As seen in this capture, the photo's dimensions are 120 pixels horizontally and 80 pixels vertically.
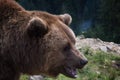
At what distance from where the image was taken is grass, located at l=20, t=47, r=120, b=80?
8.22m

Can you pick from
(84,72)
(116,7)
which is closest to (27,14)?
(84,72)

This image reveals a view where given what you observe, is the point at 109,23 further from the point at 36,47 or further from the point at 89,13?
the point at 36,47

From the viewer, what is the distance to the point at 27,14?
5609 millimetres

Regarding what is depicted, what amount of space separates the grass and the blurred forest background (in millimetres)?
10105

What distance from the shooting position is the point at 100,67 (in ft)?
29.1

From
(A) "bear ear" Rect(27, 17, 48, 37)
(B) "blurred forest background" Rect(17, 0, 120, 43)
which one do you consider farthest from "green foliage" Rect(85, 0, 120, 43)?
(A) "bear ear" Rect(27, 17, 48, 37)

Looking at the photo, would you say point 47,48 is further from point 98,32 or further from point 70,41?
point 98,32

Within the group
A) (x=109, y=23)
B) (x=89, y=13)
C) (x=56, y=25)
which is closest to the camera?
(x=56, y=25)

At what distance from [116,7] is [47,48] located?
47.3 feet

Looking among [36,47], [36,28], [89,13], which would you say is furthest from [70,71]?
[89,13]

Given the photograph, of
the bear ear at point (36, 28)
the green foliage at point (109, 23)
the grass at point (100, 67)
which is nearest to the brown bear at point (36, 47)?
the bear ear at point (36, 28)

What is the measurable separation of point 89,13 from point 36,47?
23412 millimetres

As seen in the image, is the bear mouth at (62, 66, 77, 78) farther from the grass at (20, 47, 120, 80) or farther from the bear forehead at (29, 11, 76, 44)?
the grass at (20, 47, 120, 80)

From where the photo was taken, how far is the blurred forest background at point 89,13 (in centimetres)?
1969
